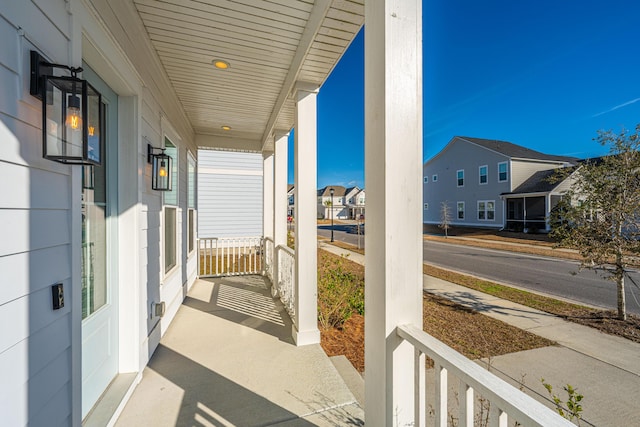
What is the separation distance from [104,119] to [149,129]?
0.61m

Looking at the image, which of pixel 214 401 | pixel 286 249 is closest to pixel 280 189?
pixel 286 249

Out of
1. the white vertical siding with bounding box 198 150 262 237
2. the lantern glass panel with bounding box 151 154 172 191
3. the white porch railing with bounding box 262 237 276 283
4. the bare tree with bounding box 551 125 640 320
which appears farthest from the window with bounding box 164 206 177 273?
the bare tree with bounding box 551 125 640 320

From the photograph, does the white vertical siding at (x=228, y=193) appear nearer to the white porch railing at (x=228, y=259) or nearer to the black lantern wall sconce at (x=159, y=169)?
the white porch railing at (x=228, y=259)

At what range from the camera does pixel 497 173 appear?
59.0ft

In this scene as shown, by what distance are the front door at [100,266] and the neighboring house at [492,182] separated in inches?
752

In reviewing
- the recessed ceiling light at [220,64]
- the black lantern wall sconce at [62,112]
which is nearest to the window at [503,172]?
the recessed ceiling light at [220,64]

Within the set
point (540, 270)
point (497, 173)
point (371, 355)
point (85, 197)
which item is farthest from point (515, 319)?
point (497, 173)

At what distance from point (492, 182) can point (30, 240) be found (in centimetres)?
2168

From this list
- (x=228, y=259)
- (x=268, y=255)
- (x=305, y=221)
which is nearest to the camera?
(x=305, y=221)

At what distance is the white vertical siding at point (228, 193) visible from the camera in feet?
27.3

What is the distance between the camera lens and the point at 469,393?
3.17ft

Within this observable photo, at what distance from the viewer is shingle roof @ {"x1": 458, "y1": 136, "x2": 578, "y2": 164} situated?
18.1 meters

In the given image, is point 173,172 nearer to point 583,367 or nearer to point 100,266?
point 100,266

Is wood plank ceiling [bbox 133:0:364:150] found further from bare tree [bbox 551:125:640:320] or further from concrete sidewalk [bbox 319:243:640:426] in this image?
bare tree [bbox 551:125:640:320]
